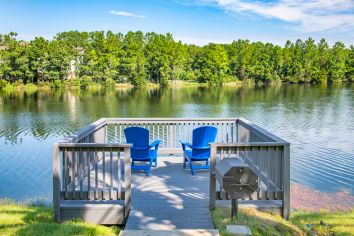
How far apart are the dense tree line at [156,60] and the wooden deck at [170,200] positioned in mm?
46844

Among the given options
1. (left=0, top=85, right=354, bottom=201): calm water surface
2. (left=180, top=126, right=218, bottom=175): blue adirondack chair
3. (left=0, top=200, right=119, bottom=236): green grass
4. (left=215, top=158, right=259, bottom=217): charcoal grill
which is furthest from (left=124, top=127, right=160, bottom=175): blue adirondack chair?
(left=0, top=85, right=354, bottom=201): calm water surface

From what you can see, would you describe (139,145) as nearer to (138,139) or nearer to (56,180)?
(138,139)

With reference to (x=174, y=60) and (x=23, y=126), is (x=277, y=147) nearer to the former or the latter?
(x=23, y=126)

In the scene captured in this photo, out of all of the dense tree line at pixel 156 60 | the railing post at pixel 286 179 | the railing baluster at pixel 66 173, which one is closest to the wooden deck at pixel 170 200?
the railing baluster at pixel 66 173

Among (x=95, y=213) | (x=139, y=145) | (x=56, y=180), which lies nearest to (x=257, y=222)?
(x=95, y=213)

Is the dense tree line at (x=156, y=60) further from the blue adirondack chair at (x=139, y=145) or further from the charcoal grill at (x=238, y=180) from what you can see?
the charcoal grill at (x=238, y=180)

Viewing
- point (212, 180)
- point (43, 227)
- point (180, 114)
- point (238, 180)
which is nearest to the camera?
point (238, 180)

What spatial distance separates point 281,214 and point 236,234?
45.5 inches

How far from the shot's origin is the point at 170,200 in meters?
5.21

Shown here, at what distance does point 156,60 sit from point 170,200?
54.6m

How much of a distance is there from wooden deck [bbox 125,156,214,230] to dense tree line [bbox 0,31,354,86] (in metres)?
46.8

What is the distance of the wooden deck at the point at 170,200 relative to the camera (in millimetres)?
4470

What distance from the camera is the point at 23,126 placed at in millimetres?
19969

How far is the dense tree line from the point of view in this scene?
165 feet
